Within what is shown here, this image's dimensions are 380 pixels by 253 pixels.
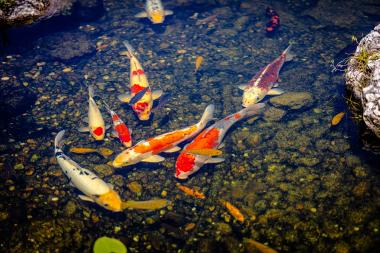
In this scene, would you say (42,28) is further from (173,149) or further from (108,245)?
(108,245)

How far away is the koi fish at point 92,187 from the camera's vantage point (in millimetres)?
4684

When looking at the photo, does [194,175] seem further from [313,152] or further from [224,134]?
[313,152]

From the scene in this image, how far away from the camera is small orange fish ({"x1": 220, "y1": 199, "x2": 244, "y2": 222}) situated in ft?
15.8

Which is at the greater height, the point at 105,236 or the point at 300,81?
the point at 300,81

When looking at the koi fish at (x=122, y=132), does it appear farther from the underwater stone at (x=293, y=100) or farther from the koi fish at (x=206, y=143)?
the underwater stone at (x=293, y=100)

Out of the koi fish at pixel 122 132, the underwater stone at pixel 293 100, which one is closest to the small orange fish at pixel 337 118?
the underwater stone at pixel 293 100

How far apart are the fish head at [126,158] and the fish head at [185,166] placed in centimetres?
78

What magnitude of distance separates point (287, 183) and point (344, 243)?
133 centimetres

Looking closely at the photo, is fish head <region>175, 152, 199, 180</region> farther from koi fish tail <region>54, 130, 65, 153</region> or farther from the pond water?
koi fish tail <region>54, 130, 65, 153</region>

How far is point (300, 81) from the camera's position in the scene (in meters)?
7.37

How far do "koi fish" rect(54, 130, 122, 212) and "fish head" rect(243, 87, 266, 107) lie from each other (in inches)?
142

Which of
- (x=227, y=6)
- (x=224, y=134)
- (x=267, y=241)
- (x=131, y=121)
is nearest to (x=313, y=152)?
(x=224, y=134)

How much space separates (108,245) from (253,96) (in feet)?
14.4

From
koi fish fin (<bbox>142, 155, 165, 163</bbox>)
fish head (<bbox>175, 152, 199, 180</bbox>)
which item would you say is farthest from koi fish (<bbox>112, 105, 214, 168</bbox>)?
fish head (<bbox>175, 152, 199, 180</bbox>)
